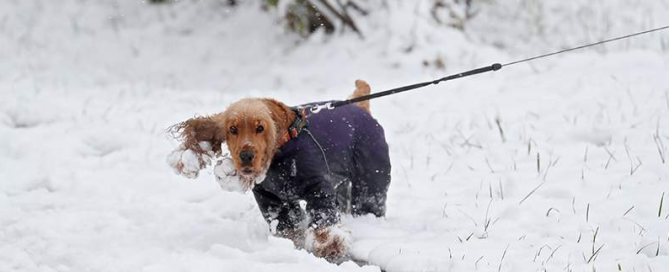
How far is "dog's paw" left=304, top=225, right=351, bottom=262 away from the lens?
11.0ft

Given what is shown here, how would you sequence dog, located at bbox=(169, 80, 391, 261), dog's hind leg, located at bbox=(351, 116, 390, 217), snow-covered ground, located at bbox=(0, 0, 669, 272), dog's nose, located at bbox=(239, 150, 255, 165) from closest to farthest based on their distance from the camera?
dog's nose, located at bbox=(239, 150, 255, 165)
dog, located at bbox=(169, 80, 391, 261)
snow-covered ground, located at bbox=(0, 0, 669, 272)
dog's hind leg, located at bbox=(351, 116, 390, 217)

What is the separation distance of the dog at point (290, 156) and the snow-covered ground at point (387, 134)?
0.62 ft

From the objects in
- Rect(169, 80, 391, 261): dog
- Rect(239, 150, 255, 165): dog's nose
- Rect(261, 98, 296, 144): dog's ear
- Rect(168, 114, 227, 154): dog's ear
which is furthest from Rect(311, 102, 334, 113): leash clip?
Rect(239, 150, 255, 165): dog's nose

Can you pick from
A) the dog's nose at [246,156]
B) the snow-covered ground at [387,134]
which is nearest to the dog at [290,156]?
the dog's nose at [246,156]

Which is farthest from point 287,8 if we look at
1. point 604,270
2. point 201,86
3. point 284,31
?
point 604,270

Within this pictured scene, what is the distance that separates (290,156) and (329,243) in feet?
1.51

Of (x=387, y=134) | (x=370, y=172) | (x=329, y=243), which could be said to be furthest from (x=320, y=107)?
(x=387, y=134)

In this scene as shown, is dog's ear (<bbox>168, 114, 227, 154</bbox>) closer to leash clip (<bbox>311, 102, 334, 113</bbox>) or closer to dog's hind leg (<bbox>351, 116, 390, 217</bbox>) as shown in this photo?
leash clip (<bbox>311, 102, 334, 113</bbox>)

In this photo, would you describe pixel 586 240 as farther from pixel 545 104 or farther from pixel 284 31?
pixel 284 31

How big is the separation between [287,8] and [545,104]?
3.96 metres

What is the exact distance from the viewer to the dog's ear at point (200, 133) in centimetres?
334

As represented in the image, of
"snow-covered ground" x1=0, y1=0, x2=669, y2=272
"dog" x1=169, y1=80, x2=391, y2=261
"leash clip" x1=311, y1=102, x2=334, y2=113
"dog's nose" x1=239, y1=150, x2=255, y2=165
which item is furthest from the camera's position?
"leash clip" x1=311, y1=102, x2=334, y2=113

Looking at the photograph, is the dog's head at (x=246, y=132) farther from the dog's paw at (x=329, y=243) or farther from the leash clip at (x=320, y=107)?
the dog's paw at (x=329, y=243)

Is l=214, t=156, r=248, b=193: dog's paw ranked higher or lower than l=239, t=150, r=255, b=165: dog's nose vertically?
lower
